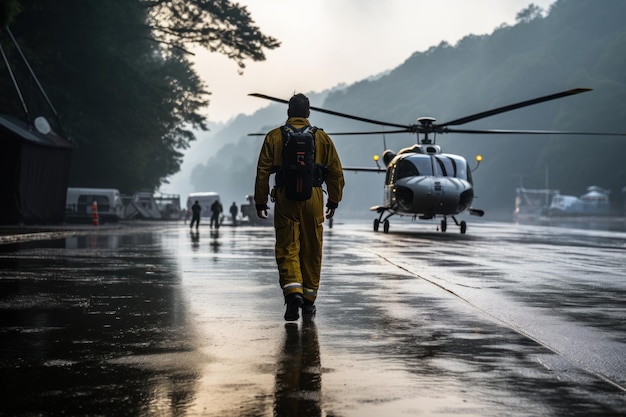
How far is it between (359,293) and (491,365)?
5.08m

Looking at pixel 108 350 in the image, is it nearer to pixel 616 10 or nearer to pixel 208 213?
pixel 208 213

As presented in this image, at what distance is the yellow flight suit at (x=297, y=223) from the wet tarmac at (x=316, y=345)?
0.40 meters

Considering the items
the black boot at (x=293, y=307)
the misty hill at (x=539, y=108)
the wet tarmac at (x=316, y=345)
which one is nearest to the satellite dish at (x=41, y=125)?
the wet tarmac at (x=316, y=345)

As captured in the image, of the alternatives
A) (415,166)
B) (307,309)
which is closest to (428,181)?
(415,166)

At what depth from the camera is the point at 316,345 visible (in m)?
7.02

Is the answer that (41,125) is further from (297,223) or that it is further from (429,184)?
(297,223)

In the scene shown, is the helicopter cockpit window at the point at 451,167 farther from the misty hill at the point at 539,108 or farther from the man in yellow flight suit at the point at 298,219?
the misty hill at the point at 539,108

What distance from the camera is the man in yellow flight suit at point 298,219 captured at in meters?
8.56

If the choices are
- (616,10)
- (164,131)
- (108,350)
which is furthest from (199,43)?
(616,10)

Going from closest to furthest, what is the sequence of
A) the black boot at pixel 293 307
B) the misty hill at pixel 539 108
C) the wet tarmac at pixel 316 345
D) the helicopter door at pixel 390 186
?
the wet tarmac at pixel 316 345
the black boot at pixel 293 307
the helicopter door at pixel 390 186
the misty hill at pixel 539 108

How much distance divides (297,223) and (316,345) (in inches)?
77.3

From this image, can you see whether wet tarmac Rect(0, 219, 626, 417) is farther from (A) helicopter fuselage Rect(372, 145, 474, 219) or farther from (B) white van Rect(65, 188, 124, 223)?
(B) white van Rect(65, 188, 124, 223)

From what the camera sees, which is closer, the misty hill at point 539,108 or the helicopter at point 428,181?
the helicopter at point 428,181

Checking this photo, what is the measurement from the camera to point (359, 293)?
11195mm
